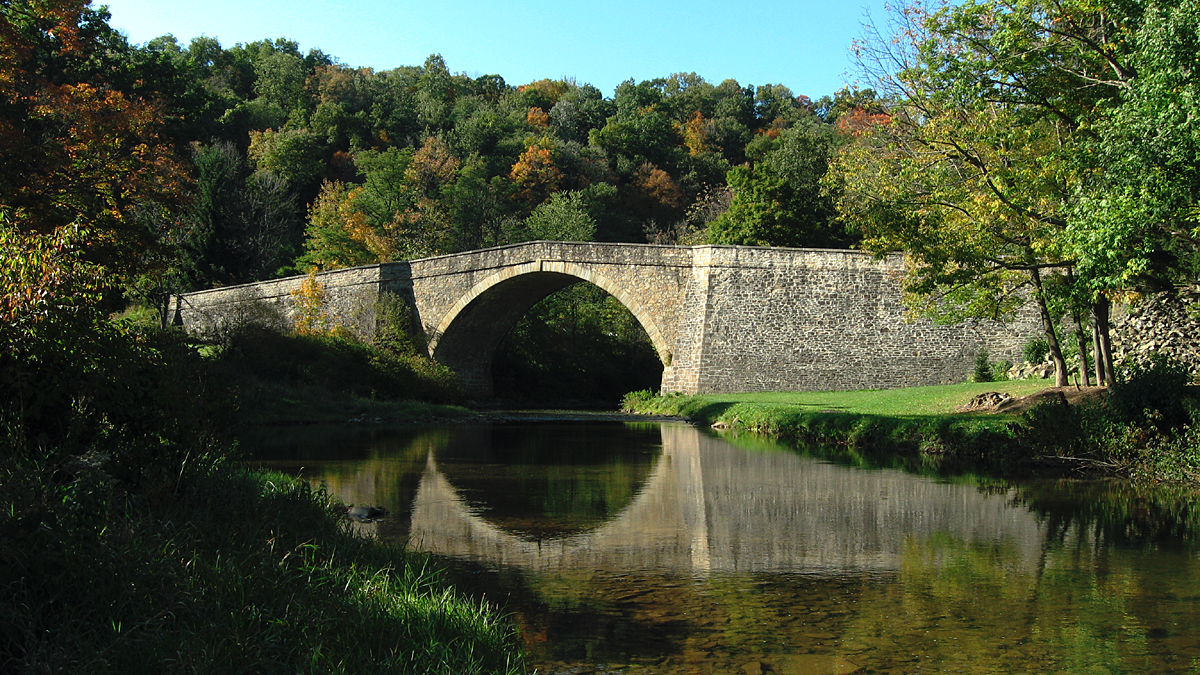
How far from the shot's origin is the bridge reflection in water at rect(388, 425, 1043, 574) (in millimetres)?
7777

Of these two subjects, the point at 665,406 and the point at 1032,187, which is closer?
the point at 1032,187

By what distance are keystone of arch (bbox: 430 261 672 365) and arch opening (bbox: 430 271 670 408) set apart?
84 millimetres

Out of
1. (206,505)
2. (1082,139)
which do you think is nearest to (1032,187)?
(1082,139)

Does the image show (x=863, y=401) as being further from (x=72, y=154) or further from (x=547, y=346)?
(x=547, y=346)

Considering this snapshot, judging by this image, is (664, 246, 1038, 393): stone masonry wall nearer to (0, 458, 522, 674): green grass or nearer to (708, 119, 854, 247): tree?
(708, 119, 854, 247): tree

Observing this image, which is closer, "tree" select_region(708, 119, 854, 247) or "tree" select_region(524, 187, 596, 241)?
"tree" select_region(708, 119, 854, 247)

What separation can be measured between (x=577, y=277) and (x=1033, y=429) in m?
20.1

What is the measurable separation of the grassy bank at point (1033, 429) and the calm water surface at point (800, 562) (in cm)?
112

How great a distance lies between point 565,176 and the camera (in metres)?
55.0

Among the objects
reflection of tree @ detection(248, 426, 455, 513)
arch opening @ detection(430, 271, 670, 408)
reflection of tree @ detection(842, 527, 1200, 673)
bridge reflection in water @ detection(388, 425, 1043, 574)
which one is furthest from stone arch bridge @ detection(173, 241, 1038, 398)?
reflection of tree @ detection(842, 527, 1200, 673)

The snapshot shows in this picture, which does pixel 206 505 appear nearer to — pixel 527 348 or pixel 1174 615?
pixel 1174 615

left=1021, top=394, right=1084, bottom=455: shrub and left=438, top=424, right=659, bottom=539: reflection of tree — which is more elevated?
left=1021, top=394, right=1084, bottom=455: shrub

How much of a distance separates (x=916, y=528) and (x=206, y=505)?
615 cm

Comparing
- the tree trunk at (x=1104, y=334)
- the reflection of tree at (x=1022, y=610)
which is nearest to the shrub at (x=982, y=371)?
the tree trunk at (x=1104, y=334)
